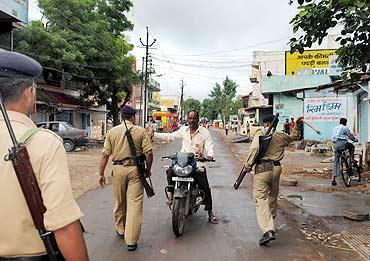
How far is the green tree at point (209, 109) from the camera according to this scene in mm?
108938

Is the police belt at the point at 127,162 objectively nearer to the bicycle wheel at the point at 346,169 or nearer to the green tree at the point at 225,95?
the bicycle wheel at the point at 346,169

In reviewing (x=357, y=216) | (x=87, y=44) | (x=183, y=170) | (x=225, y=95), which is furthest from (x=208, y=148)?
(x=225, y=95)

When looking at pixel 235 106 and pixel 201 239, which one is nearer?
pixel 201 239

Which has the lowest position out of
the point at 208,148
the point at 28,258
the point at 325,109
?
the point at 28,258

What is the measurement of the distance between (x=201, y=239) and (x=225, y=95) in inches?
3756

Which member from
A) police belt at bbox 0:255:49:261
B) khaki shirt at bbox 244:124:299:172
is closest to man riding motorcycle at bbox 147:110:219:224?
khaki shirt at bbox 244:124:299:172

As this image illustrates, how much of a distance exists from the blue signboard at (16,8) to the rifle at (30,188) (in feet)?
50.6

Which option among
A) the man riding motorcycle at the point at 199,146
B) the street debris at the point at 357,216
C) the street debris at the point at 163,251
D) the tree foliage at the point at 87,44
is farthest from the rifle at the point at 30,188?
the tree foliage at the point at 87,44

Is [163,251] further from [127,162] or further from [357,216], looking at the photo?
[357,216]

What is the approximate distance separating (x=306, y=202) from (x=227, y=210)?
2028mm

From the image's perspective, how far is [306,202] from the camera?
30.2ft

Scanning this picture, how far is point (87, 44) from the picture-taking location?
2677 cm

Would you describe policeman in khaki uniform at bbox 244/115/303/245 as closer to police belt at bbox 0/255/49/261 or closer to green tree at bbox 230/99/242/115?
police belt at bbox 0/255/49/261

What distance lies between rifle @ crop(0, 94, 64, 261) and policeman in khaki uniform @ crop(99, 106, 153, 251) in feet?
12.2
